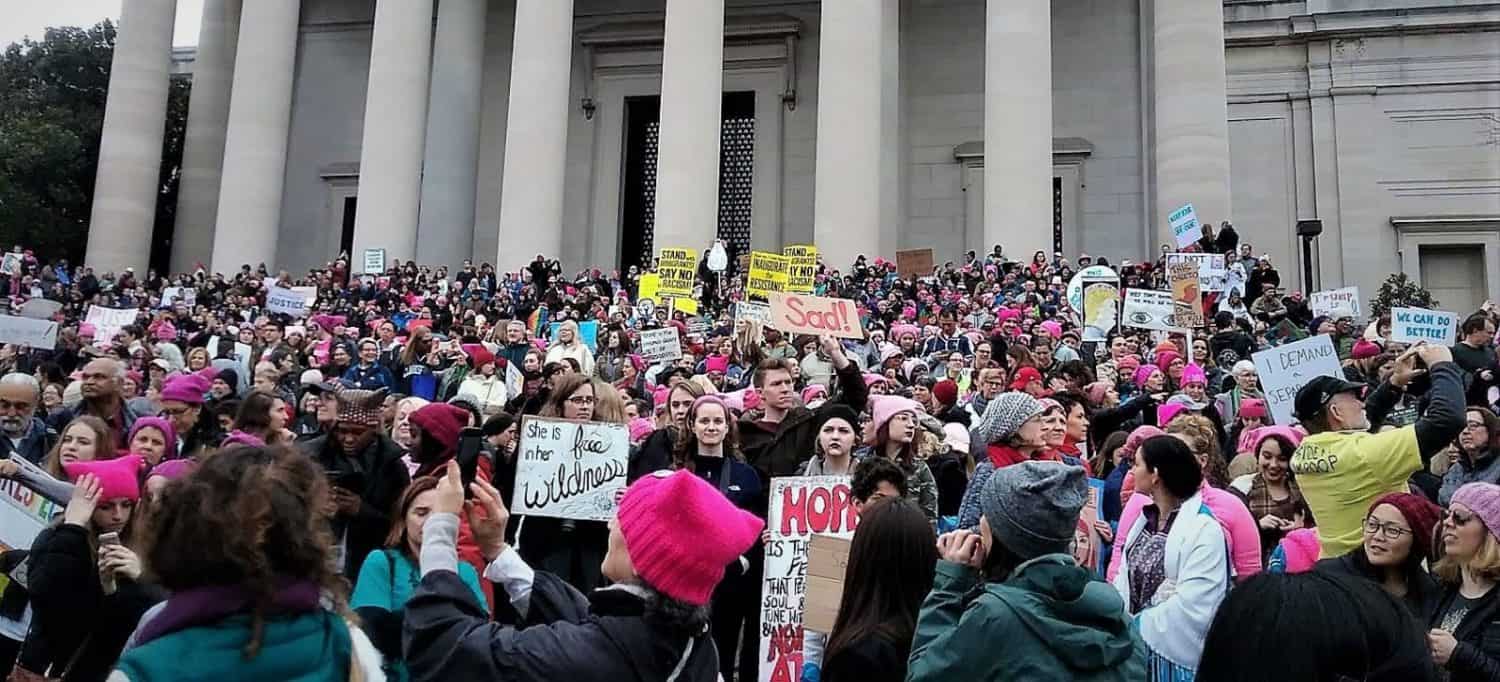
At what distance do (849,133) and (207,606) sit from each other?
23.1 m

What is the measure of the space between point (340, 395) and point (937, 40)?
27314mm

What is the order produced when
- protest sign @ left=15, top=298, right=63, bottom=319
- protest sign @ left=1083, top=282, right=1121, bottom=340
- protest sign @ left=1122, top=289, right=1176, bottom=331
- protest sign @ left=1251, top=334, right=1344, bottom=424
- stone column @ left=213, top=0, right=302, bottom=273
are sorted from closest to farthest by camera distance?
protest sign @ left=1251, top=334, right=1344, bottom=424 < protest sign @ left=1122, top=289, right=1176, bottom=331 < protest sign @ left=1083, top=282, right=1121, bottom=340 < protest sign @ left=15, top=298, right=63, bottom=319 < stone column @ left=213, top=0, right=302, bottom=273

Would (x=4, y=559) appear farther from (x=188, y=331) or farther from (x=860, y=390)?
(x=188, y=331)

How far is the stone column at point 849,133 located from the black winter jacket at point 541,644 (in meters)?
21.4

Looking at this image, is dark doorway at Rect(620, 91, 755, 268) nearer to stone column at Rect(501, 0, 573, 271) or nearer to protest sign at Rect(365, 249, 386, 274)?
stone column at Rect(501, 0, 573, 271)

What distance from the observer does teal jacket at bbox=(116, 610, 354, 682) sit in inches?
96.7

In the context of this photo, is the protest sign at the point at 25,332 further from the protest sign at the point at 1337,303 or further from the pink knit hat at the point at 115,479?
the protest sign at the point at 1337,303

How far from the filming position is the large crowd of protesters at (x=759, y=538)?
2.57 metres

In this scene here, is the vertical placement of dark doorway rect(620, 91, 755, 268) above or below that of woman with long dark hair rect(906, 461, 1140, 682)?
above

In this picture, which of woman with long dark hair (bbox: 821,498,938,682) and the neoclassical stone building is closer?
woman with long dark hair (bbox: 821,498,938,682)

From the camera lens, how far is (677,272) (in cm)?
2077

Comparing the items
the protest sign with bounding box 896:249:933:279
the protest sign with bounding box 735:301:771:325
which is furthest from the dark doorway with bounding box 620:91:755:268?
the protest sign with bounding box 735:301:771:325

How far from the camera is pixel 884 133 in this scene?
27.8 meters

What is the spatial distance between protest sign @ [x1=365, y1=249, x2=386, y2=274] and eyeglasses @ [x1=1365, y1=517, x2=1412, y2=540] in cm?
2397
